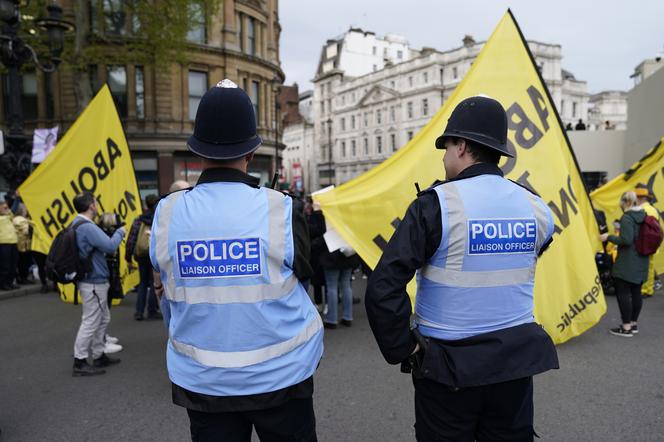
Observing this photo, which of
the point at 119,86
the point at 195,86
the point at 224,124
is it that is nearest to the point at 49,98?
the point at 119,86

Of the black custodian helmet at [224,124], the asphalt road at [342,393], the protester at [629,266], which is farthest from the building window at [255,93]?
the black custodian helmet at [224,124]

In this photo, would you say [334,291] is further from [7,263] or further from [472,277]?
[7,263]

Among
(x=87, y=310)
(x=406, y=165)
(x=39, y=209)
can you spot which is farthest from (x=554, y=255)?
(x=39, y=209)

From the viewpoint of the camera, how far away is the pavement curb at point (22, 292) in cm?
905

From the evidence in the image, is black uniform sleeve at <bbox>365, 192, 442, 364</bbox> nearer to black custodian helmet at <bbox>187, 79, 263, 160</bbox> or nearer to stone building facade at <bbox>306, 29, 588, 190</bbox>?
black custodian helmet at <bbox>187, 79, 263, 160</bbox>

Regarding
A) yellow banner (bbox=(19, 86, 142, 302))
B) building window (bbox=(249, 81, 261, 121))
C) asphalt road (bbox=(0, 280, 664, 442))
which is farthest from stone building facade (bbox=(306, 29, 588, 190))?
asphalt road (bbox=(0, 280, 664, 442))

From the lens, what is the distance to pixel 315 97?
8231cm

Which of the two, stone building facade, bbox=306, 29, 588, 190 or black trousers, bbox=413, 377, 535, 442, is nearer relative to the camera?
black trousers, bbox=413, 377, 535, 442

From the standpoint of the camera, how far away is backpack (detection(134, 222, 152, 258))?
256 inches

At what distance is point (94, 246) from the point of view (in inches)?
188

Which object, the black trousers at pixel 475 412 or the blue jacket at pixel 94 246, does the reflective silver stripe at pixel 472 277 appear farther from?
the blue jacket at pixel 94 246

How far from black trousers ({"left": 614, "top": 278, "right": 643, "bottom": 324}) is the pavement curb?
10.2 meters

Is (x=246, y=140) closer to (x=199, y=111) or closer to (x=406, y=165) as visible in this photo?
(x=199, y=111)

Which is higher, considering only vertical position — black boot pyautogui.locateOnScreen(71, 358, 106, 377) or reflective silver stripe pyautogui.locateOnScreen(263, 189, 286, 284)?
reflective silver stripe pyautogui.locateOnScreen(263, 189, 286, 284)
